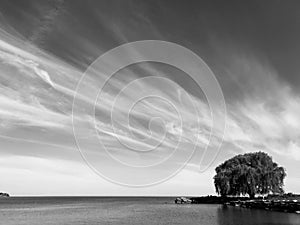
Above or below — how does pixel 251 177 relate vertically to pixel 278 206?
above

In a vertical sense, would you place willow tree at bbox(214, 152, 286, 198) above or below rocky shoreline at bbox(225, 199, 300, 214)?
above

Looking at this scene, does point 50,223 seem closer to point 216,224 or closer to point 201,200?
point 216,224

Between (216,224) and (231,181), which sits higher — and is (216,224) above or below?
below

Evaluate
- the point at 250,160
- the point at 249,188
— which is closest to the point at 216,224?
the point at 249,188

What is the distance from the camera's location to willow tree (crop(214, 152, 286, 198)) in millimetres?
99312

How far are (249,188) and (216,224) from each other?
1848 inches

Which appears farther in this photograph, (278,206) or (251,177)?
(251,177)

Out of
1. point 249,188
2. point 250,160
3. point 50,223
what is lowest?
point 50,223

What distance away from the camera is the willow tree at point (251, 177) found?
326 ft

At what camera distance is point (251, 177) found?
98500 millimetres

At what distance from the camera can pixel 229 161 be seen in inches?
4471

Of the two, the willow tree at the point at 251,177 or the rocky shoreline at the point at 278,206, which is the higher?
the willow tree at the point at 251,177

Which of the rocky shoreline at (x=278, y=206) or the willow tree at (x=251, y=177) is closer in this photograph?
the rocky shoreline at (x=278, y=206)

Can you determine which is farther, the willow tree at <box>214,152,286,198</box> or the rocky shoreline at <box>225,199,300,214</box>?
the willow tree at <box>214,152,286,198</box>
